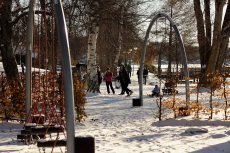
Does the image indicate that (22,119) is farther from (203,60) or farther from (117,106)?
(203,60)

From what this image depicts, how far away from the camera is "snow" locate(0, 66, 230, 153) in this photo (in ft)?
21.3

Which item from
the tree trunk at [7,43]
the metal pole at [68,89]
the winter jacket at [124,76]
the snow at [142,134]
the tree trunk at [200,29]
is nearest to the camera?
the metal pole at [68,89]

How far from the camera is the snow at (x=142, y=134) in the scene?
649 centimetres

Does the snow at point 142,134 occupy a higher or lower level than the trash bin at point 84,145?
lower

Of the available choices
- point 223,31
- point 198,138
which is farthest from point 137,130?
point 223,31

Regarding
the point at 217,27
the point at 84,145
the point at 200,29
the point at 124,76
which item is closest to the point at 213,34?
the point at 217,27

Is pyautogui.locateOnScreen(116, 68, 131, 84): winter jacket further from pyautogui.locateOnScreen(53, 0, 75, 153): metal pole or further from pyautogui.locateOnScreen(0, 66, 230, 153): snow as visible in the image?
pyautogui.locateOnScreen(53, 0, 75, 153): metal pole

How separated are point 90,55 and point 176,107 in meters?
8.85

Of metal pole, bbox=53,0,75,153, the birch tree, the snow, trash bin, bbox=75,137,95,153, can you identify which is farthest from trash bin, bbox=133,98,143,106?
metal pole, bbox=53,0,75,153

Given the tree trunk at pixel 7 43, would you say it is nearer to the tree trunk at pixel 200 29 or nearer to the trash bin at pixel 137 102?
the trash bin at pixel 137 102

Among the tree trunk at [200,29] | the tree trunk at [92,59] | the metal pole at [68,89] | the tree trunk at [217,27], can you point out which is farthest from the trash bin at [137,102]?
the tree trunk at [200,29]

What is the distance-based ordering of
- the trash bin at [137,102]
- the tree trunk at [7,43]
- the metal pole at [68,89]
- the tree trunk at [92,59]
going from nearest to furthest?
the metal pole at [68,89], the tree trunk at [7,43], the trash bin at [137,102], the tree trunk at [92,59]

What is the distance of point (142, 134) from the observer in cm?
790

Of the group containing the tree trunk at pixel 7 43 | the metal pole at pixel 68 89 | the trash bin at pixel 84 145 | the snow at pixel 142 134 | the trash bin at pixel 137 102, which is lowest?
the snow at pixel 142 134
